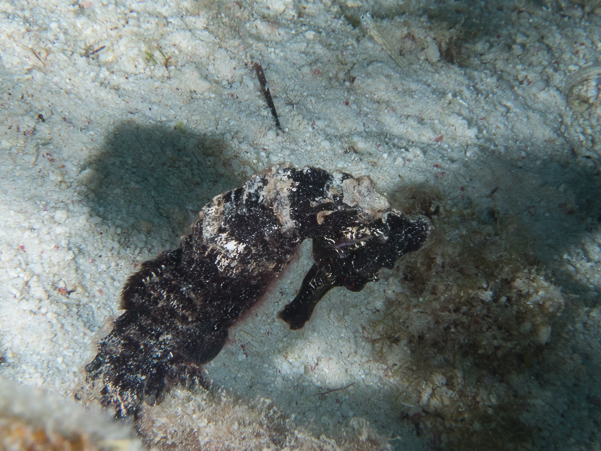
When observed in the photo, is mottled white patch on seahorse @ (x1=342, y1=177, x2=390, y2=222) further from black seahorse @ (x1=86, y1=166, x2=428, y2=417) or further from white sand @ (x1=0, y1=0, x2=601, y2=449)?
white sand @ (x1=0, y1=0, x2=601, y2=449)

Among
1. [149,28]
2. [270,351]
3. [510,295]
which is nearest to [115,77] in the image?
[149,28]

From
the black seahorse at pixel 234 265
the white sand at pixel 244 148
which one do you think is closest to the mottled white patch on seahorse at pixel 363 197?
the black seahorse at pixel 234 265

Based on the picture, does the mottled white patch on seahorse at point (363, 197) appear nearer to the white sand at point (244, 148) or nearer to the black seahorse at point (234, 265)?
the black seahorse at point (234, 265)

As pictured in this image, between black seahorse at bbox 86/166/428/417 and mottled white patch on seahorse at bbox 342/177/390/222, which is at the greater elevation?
mottled white patch on seahorse at bbox 342/177/390/222

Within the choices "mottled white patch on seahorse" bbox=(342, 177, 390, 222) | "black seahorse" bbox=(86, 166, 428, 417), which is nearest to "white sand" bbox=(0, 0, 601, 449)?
"black seahorse" bbox=(86, 166, 428, 417)

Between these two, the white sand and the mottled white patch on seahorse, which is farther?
the white sand

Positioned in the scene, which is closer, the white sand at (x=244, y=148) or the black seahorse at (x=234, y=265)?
the black seahorse at (x=234, y=265)
